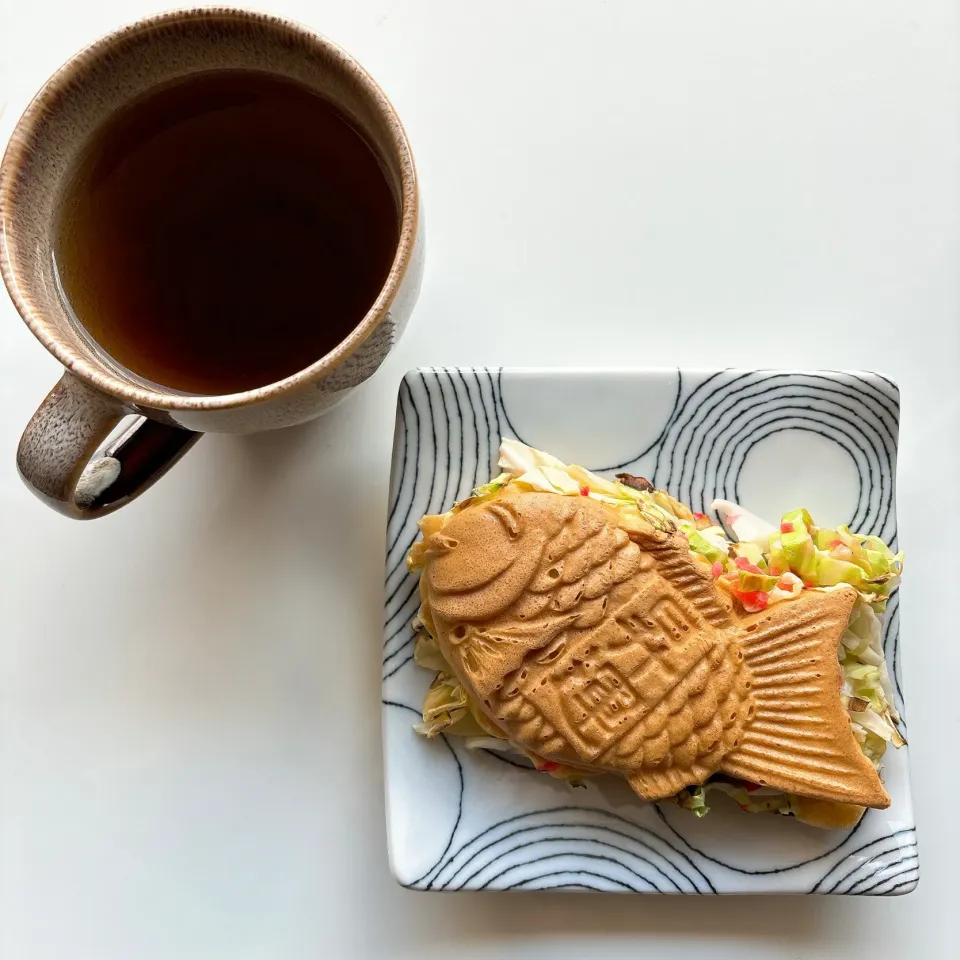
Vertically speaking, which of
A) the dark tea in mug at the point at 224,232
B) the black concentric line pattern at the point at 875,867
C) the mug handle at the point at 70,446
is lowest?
the black concentric line pattern at the point at 875,867

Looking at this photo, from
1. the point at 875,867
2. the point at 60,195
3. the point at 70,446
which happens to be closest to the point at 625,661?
the point at 875,867

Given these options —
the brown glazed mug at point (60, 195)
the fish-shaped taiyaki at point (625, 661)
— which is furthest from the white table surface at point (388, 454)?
the brown glazed mug at point (60, 195)

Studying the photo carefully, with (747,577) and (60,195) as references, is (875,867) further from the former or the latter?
(60,195)

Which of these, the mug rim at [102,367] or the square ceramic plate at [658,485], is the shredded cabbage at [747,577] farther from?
the mug rim at [102,367]

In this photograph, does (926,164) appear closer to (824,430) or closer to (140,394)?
(824,430)

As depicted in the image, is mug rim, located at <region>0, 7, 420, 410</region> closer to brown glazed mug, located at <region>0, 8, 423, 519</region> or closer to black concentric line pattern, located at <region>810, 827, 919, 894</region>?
brown glazed mug, located at <region>0, 8, 423, 519</region>

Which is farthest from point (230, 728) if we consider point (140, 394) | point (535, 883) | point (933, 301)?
point (933, 301)
